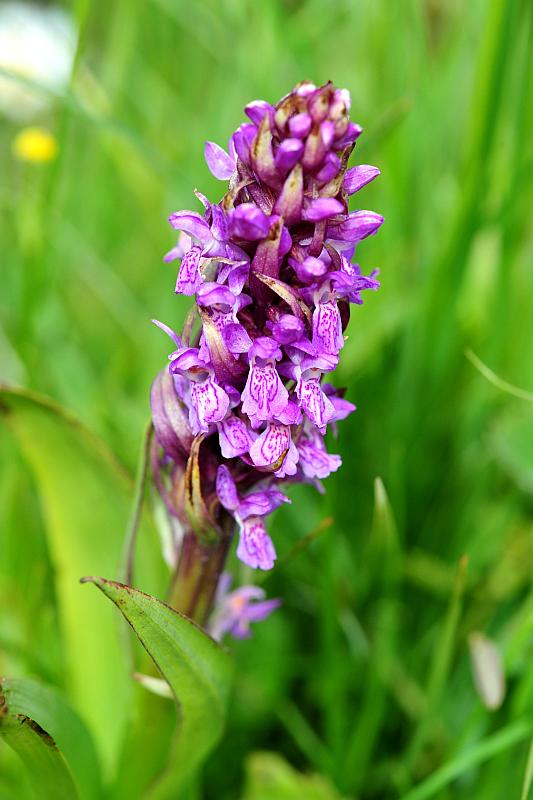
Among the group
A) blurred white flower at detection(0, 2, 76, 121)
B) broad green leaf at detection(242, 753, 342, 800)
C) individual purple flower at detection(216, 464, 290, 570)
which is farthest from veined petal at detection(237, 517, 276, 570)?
blurred white flower at detection(0, 2, 76, 121)

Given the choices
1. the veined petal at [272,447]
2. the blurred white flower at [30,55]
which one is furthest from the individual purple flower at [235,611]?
the blurred white flower at [30,55]

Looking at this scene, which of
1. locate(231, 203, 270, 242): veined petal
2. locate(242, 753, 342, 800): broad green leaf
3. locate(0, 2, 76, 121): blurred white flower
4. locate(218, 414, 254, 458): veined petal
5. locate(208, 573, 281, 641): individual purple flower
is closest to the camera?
locate(231, 203, 270, 242): veined petal

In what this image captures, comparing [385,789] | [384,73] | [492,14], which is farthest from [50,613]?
[384,73]

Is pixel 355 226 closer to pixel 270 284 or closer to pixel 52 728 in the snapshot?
pixel 270 284

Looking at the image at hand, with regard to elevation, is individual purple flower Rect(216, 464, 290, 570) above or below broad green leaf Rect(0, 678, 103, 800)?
above

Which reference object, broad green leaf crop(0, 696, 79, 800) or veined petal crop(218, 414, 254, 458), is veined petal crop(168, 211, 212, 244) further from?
broad green leaf crop(0, 696, 79, 800)
